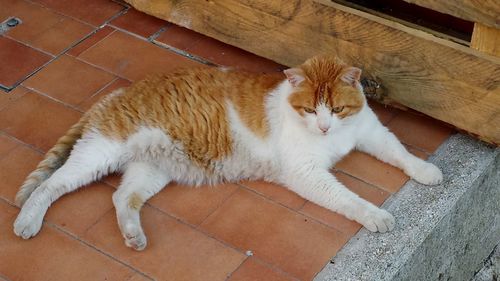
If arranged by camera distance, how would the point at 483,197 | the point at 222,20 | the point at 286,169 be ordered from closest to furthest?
the point at 286,169 → the point at 483,197 → the point at 222,20

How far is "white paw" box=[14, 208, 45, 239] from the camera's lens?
2725 mm

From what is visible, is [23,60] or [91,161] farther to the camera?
[23,60]

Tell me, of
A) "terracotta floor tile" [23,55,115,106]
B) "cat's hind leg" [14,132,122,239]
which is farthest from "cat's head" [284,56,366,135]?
"terracotta floor tile" [23,55,115,106]

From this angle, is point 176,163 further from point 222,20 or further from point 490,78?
point 490,78

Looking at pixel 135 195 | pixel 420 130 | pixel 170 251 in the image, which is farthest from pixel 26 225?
pixel 420 130

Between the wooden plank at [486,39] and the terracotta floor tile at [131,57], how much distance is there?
134cm

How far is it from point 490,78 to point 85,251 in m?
1.67

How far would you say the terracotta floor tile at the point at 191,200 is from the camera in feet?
9.37

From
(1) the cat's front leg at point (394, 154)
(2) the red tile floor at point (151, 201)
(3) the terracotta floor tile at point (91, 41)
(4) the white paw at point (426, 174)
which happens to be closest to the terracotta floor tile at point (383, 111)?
(2) the red tile floor at point (151, 201)

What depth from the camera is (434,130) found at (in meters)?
3.21

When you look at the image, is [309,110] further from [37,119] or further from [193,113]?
[37,119]

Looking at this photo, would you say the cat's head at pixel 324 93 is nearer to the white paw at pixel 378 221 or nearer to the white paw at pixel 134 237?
the white paw at pixel 378 221

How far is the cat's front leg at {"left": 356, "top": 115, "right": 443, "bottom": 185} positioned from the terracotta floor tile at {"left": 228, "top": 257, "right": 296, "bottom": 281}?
0.71 metres

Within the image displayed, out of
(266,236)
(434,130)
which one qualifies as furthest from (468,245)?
(266,236)
